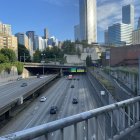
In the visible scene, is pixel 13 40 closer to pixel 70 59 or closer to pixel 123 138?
pixel 70 59

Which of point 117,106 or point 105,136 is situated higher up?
point 117,106

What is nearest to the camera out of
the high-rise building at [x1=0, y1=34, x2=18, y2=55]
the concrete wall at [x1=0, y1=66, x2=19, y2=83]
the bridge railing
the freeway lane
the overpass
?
the bridge railing

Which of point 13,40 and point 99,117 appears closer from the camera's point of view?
point 99,117

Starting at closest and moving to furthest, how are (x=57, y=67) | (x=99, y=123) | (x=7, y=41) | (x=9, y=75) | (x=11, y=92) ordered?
(x=99, y=123), (x=11, y=92), (x=9, y=75), (x=57, y=67), (x=7, y=41)

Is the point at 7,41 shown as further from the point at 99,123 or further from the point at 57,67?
the point at 99,123

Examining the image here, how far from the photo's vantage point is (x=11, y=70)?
118 m

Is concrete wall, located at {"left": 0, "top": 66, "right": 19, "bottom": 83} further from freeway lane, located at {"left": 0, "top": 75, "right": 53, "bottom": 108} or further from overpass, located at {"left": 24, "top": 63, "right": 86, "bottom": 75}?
overpass, located at {"left": 24, "top": 63, "right": 86, "bottom": 75}

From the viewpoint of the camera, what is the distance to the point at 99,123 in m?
4.96

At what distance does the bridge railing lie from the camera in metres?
3.44

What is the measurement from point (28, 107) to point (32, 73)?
4390 inches

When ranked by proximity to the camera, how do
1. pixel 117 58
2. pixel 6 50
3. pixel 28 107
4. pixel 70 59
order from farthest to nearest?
1. pixel 70 59
2. pixel 6 50
3. pixel 117 58
4. pixel 28 107

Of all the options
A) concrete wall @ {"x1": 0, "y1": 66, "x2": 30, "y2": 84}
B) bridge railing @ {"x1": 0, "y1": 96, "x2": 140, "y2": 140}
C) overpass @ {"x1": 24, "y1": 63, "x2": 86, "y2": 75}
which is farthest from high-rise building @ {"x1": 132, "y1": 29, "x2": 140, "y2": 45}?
bridge railing @ {"x1": 0, "y1": 96, "x2": 140, "y2": 140}

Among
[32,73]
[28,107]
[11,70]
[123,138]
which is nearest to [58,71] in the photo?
[32,73]

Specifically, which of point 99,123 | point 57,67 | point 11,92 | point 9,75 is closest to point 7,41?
point 57,67
